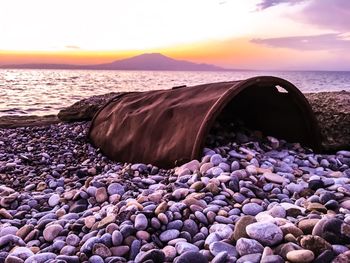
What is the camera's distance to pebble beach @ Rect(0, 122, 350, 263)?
243 cm

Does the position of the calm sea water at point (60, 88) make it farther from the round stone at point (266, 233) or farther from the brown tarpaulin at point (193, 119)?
the round stone at point (266, 233)

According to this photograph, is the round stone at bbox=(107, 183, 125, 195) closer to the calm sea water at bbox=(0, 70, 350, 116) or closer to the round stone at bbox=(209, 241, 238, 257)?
the round stone at bbox=(209, 241, 238, 257)

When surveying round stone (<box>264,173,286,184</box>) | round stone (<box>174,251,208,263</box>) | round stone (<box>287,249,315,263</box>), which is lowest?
round stone (<box>174,251,208,263</box>)

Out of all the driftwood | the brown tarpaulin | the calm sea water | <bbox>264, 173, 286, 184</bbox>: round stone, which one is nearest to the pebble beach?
<bbox>264, 173, 286, 184</bbox>: round stone

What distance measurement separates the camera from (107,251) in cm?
257

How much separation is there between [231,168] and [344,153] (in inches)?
80.5

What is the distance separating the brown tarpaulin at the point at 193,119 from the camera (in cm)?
460

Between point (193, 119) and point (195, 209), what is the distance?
1.91 metres

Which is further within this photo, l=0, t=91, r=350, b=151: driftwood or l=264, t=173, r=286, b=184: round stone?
→ l=0, t=91, r=350, b=151: driftwood

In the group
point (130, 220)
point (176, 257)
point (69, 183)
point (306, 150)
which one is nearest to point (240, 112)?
point (306, 150)

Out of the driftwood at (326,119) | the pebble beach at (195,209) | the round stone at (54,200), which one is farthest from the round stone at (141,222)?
the driftwood at (326,119)

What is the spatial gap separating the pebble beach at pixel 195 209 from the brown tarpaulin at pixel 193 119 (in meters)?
0.26

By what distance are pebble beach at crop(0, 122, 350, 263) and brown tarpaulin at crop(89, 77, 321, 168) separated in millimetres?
264

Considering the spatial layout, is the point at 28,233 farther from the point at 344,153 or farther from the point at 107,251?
the point at 344,153
